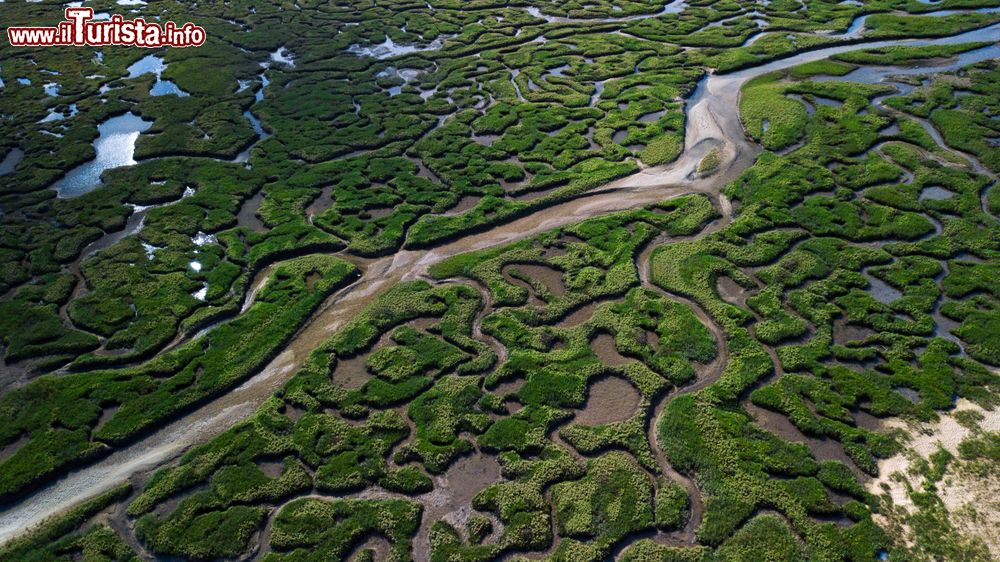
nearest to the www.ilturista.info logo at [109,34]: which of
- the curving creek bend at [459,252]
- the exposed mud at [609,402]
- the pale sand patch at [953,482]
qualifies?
the curving creek bend at [459,252]

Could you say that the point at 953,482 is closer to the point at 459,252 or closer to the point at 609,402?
the point at 609,402

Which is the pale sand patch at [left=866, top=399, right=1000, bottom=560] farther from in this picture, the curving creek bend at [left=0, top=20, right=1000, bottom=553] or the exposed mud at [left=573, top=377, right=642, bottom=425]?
the exposed mud at [left=573, top=377, right=642, bottom=425]

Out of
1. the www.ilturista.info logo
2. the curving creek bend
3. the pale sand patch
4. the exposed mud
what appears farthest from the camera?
the www.ilturista.info logo

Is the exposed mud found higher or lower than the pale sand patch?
lower

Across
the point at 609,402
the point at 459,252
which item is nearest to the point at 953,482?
the point at 609,402

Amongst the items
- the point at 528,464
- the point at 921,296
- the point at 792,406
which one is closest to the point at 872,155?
the point at 921,296

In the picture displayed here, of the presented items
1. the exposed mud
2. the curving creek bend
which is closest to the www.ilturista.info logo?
the curving creek bend

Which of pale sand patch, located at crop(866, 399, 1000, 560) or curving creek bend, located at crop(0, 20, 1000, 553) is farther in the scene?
curving creek bend, located at crop(0, 20, 1000, 553)
